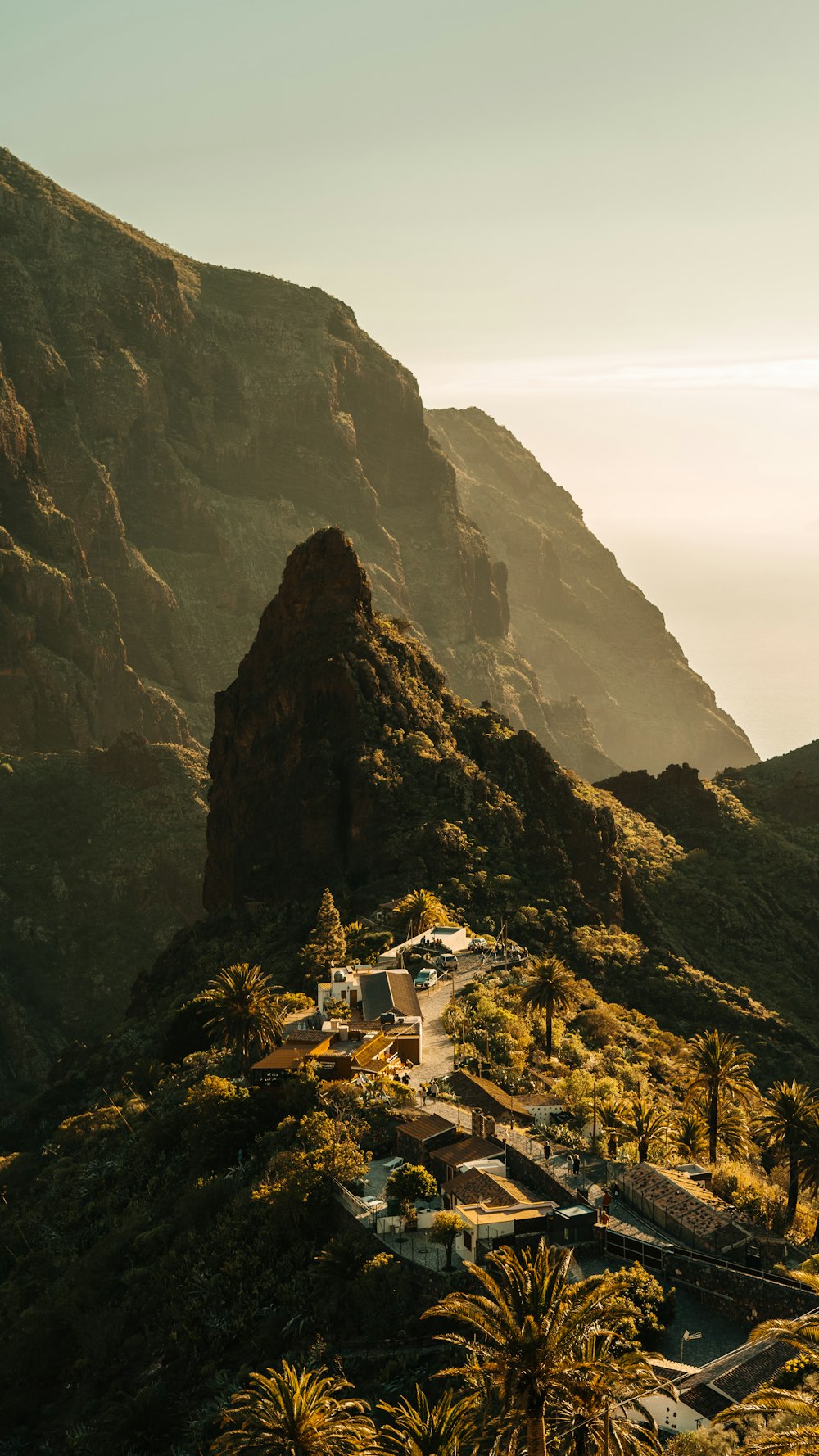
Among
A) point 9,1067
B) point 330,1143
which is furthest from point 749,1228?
point 9,1067

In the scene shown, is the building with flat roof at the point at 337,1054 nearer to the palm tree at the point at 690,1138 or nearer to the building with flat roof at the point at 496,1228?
the palm tree at the point at 690,1138

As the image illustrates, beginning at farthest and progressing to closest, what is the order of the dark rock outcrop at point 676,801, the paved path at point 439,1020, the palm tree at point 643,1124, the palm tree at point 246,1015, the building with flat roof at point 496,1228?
1. the dark rock outcrop at point 676,801
2. the palm tree at point 246,1015
3. the paved path at point 439,1020
4. the palm tree at point 643,1124
5. the building with flat roof at point 496,1228

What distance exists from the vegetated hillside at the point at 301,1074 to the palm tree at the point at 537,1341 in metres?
9.67

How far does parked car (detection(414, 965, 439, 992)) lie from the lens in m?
80.2

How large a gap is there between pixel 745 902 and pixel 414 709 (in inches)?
1466

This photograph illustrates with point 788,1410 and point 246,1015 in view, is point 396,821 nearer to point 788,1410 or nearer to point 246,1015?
point 246,1015

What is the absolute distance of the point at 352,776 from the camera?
105688 millimetres

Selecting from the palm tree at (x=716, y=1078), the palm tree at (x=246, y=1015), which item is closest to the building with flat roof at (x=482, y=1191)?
the palm tree at (x=716, y=1078)

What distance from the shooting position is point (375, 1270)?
4653 centimetres

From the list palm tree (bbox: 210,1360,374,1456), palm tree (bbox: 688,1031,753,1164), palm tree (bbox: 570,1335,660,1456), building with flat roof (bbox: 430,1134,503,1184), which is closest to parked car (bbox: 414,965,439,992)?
palm tree (bbox: 688,1031,753,1164)

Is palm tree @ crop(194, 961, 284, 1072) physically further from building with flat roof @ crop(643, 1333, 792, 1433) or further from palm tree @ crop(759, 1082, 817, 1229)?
building with flat roof @ crop(643, 1333, 792, 1433)

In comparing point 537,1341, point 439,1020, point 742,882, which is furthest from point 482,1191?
point 742,882

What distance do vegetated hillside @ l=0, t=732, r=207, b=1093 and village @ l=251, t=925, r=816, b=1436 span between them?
105 m

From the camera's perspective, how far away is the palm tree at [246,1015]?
70188 mm
